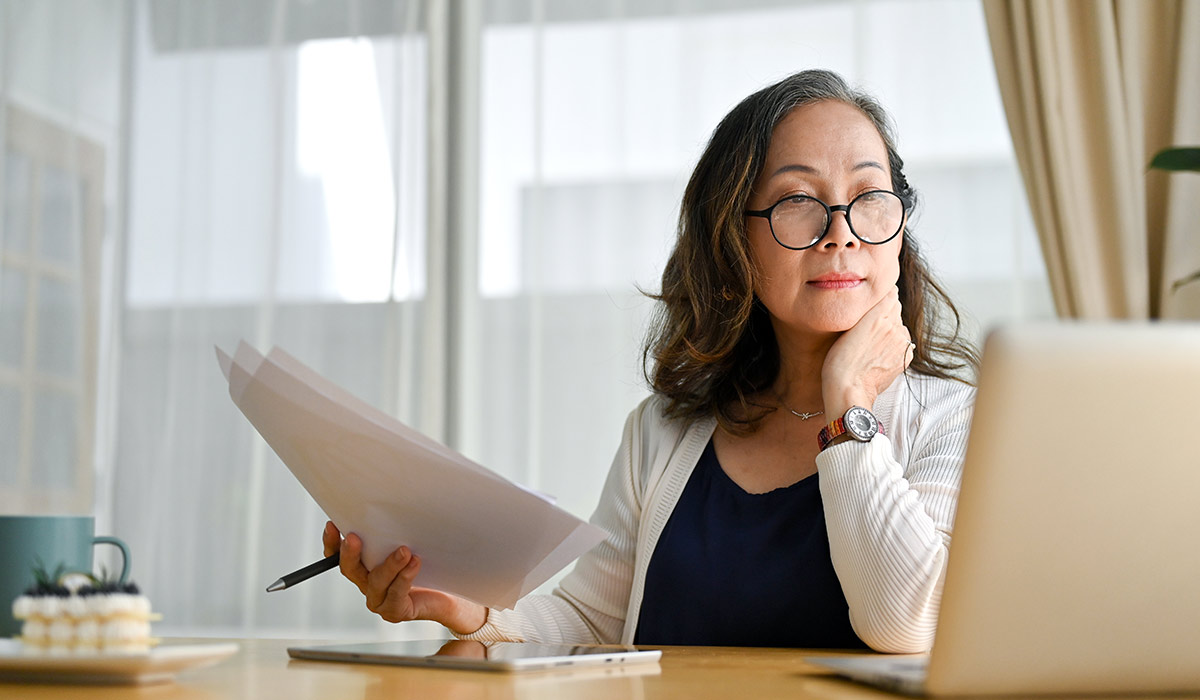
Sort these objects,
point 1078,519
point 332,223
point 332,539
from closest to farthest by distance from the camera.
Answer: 1. point 1078,519
2. point 332,539
3. point 332,223

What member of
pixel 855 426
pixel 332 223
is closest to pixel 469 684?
pixel 855 426

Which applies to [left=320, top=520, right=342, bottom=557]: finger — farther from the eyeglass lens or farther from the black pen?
the eyeglass lens

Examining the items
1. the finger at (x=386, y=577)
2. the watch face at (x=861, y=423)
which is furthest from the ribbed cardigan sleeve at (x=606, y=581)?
the watch face at (x=861, y=423)

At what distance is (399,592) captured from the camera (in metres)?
1.14

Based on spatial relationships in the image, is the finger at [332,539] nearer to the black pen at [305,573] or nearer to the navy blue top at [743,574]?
the black pen at [305,573]

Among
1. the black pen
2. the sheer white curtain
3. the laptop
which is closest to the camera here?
the laptop

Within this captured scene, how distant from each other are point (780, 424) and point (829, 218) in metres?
0.31

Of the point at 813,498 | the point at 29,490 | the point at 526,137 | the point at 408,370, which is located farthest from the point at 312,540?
the point at 813,498

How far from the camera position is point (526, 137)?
284 centimetres

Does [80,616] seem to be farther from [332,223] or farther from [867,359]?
[332,223]

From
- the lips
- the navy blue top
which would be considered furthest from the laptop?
the lips

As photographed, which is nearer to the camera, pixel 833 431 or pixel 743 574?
pixel 833 431

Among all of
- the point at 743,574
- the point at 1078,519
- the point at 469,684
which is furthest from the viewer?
the point at 743,574

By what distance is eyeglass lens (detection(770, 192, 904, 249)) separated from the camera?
143cm
